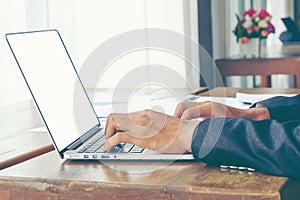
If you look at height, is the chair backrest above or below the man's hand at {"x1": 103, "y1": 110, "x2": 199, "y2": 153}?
Result: below

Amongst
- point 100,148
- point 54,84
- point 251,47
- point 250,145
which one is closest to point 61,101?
point 54,84

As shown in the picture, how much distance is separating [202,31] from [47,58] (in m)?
2.74

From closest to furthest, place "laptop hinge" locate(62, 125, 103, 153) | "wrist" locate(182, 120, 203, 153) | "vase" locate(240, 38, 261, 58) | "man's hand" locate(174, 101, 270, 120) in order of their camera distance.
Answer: "wrist" locate(182, 120, 203, 153) → "laptop hinge" locate(62, 125, 103, 153) → "man's hand" locate(174, 101, 270, 120) → "vase" locate(240, 38, 261, 58)

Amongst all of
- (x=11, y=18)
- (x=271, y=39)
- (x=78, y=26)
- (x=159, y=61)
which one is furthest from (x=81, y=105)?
(x=271, y=39)

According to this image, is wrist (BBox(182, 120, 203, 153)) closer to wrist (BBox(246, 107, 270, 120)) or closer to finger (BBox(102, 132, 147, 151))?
finger (BBox(102, 132, 147, 151))

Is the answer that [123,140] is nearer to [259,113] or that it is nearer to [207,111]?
[207,111]

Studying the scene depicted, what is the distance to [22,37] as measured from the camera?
4.21 ft

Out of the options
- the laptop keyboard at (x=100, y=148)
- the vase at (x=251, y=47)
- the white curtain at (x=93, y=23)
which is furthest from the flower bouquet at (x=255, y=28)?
the laptop keyboard at (x=100, y=148)

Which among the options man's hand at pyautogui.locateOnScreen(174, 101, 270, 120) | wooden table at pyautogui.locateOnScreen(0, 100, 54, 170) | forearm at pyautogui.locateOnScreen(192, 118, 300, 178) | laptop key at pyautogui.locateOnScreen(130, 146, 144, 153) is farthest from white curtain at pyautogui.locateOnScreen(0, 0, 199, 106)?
forearm at pyautogui.locateOnScreen(192, 118, 300, 178)

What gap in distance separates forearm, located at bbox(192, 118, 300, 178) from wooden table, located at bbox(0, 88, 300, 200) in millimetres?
23

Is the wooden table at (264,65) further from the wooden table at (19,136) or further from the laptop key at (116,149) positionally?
the laptop key at (116,149)

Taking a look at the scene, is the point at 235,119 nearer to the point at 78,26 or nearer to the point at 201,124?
the point at 201,124

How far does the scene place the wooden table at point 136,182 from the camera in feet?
3.09

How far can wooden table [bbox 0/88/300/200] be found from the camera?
94 centimetres
